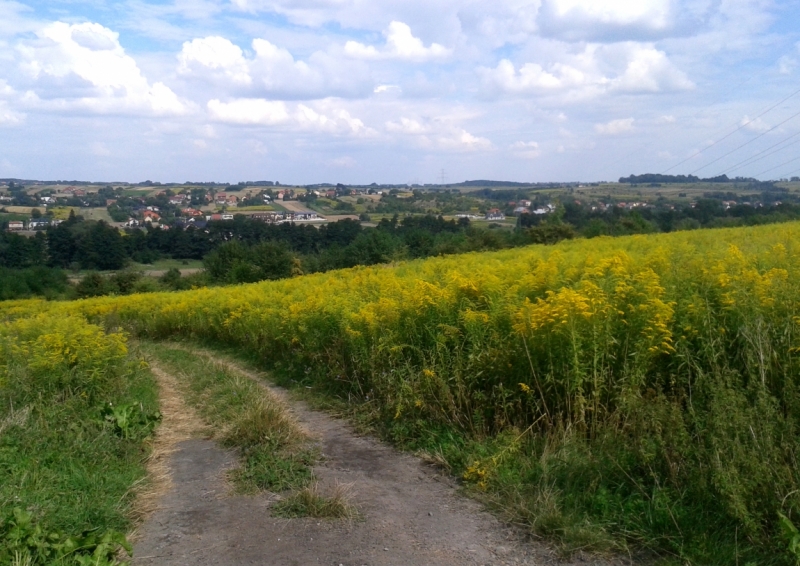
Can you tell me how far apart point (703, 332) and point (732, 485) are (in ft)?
6.21

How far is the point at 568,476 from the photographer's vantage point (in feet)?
17.3

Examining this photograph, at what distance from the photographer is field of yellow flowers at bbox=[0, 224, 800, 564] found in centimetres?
448

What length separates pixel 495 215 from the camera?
7738cm

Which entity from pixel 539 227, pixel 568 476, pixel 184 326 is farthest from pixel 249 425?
pixel 539 227

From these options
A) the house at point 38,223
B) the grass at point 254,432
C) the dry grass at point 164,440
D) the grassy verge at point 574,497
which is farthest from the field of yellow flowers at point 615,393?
the house at point 38,223

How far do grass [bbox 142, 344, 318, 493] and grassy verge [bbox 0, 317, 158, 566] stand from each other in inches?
29.3

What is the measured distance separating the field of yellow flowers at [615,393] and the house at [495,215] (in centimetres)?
6677

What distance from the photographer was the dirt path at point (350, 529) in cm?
461

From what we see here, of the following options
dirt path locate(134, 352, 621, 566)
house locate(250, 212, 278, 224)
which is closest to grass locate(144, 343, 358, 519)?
dirt path locate(134, 352, 621, 566)

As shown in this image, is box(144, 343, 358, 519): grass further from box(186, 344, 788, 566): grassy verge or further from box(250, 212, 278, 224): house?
box(250, 212, 278, 224): house

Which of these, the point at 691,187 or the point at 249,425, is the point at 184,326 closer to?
the point at 249,425

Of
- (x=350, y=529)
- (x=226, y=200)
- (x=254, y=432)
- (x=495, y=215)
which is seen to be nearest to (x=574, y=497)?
(x=350, y=529)

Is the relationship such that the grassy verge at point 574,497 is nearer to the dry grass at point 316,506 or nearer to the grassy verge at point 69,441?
the dry grass at point 316,506

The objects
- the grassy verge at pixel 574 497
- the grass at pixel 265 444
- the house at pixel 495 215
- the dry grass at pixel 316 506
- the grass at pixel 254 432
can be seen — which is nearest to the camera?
the grassy verge at pixel 574 497
